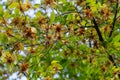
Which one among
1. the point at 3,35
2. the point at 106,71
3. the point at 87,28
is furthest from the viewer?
the point at 87,28

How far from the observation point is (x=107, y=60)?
4.71m

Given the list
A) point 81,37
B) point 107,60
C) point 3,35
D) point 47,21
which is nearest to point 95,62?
point 107,60

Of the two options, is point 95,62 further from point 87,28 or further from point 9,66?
point 9,66

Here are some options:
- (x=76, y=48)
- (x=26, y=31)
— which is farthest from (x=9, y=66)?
(x=76, y=48)

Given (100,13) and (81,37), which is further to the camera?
(81,37)

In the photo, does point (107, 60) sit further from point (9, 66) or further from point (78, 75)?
point (9, 66)

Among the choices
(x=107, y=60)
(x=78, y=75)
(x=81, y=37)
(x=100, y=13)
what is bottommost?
(x=78, y=75)

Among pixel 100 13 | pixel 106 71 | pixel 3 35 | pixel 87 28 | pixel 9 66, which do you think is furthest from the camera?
pixel 87 28

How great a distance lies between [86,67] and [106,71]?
46 centimetres

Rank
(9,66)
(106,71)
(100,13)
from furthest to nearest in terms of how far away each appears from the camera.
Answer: (106,71), (100,13), (9,66)

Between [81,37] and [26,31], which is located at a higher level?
[26,31]

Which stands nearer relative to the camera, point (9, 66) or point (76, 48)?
point (9, 66)

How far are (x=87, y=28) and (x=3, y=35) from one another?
1.59 metres

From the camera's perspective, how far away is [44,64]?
454cm
